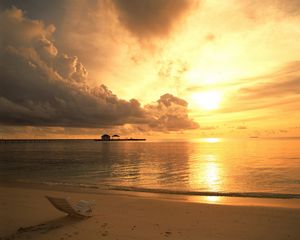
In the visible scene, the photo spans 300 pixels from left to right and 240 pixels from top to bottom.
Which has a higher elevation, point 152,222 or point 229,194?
point 229,194

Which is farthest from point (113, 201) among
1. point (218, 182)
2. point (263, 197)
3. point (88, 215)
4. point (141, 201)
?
point (218, 182)

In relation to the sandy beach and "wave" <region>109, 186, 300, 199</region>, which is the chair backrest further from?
"wave" <region>109, 186, 300, 199</region>

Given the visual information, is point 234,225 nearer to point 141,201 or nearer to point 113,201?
point 141,201

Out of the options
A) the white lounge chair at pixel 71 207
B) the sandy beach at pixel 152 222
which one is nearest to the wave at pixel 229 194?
the sandy beach at pixel 152 222

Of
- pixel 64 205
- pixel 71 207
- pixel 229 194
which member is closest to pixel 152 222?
pixel 71 207

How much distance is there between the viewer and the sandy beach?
11141mm

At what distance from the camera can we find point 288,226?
12.9 meters

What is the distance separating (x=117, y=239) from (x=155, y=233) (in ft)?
5.42

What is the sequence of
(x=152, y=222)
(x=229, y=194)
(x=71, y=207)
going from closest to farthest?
(x=152, y=222) < (x=71, y=207) < (x=229, y=194)

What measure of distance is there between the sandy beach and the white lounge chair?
351 millimetres

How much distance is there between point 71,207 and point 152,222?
3.90 metres

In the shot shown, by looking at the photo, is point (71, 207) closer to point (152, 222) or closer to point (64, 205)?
point (64, 205)

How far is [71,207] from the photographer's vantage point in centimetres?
1316

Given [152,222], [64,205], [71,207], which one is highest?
[64,205]
